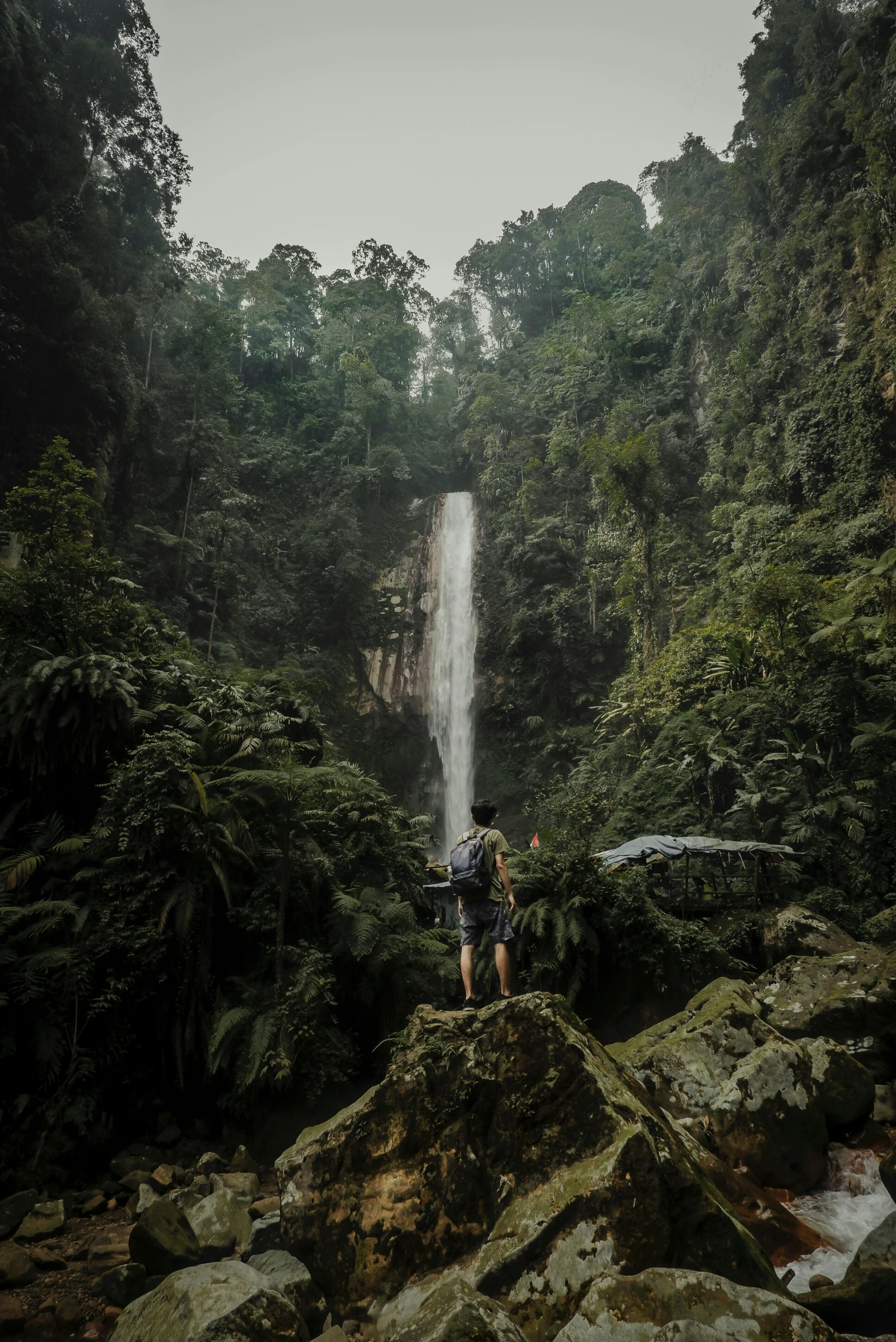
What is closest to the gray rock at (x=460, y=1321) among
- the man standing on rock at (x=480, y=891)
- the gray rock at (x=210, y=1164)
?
the man standing on rock at (x=480, y=891)

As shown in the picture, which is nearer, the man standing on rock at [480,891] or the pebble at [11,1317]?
the pebble at [11,1317]

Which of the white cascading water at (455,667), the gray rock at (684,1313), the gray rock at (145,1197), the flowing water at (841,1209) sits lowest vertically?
the gray rock at (145,1197)

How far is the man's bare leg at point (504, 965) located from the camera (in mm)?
4848

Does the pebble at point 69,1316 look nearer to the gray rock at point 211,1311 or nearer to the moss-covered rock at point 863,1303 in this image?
the gray rock at point 211,1311

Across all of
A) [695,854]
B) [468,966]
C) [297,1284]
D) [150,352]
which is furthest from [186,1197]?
[150,352]

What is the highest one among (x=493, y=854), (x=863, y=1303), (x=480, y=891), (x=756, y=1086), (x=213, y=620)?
(x=213, y=620)

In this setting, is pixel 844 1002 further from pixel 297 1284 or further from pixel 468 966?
pixel 297 1284

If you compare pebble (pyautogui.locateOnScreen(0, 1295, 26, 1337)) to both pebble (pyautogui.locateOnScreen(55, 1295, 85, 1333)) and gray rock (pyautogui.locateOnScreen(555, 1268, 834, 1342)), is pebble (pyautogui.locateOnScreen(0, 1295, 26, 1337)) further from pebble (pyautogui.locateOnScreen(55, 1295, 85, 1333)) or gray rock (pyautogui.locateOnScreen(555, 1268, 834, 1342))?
gray rock (pyautogui.locateOnScreen(555, 1268, 834, 1342))

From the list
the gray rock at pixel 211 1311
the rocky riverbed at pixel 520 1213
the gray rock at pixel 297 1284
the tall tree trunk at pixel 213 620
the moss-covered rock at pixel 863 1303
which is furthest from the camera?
the tall tree trunk at pixel 213 620

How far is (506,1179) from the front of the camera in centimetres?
366

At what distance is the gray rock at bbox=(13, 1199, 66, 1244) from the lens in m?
4.66

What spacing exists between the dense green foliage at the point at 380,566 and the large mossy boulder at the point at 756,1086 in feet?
6.49

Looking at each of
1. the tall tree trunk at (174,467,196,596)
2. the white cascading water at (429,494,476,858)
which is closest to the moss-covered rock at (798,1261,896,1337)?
the white cascading water at (429,494,476,858)

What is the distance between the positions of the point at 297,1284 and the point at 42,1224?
90.0 inches
